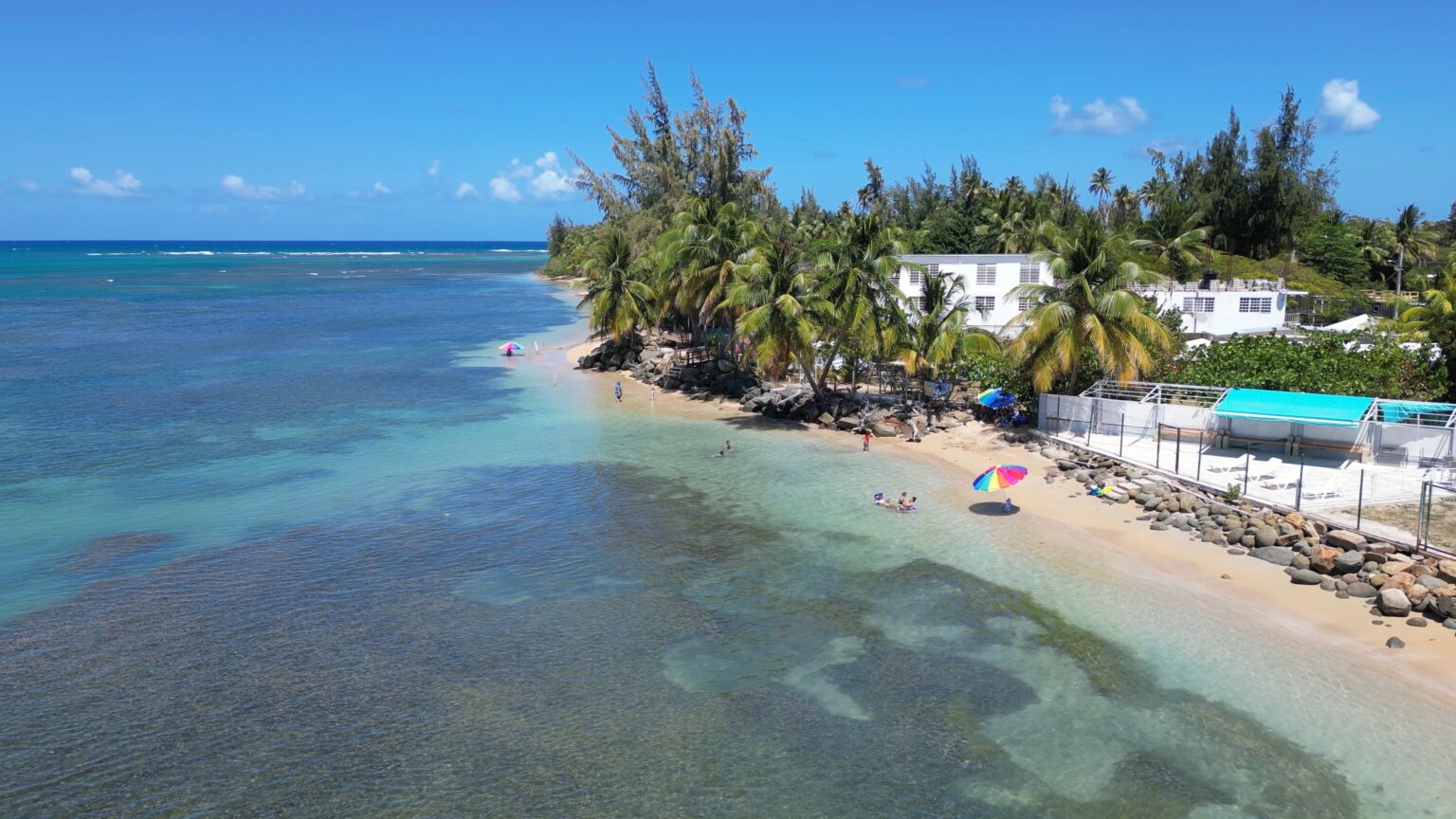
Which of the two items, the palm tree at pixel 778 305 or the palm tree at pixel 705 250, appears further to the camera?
the palm tree at pixel 705 250

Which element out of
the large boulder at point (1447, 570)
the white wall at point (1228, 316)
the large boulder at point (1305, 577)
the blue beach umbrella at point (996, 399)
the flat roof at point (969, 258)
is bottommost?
the large boulder at point (1305, 577)

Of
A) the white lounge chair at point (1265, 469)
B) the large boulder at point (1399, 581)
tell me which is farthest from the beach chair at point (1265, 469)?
the large boulder at point (1399, 581)

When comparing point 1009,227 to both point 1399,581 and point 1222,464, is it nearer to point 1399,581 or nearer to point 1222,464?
point 1222,464

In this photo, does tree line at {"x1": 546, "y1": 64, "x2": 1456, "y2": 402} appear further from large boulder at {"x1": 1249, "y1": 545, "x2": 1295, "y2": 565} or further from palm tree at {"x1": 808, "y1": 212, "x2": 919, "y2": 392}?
large boulder at {"x1": 1249, "y1": 545, "x2": 1295, "y2": 565}

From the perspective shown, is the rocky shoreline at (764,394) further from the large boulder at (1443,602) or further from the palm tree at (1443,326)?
the large boulder at (1443,602)

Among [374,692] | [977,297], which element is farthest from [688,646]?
[977,297]

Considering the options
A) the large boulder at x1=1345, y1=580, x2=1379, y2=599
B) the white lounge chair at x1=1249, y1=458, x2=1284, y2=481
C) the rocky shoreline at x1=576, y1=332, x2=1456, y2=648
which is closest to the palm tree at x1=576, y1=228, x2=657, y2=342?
the rocky shoreline at x1=576, y1=332, x2=1456, y2=648

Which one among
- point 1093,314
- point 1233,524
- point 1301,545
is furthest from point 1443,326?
point 1301,545

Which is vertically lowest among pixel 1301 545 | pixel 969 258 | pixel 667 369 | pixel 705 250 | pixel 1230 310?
pixel 1301 545
